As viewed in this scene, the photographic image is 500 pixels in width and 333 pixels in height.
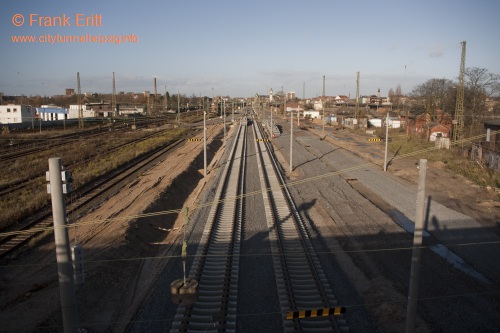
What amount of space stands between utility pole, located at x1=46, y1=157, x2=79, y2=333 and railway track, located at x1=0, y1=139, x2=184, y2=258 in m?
5.94

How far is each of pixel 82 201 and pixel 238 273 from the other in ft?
38.1

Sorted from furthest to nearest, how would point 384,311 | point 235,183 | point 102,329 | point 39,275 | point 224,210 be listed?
point 235,183
point 224,210
point 39,275
point 384,311
point 102,329

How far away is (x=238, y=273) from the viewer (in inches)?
421

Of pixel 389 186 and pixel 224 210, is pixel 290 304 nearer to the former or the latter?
pixel 224 210

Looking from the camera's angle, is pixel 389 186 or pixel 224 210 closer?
pixel 224 210

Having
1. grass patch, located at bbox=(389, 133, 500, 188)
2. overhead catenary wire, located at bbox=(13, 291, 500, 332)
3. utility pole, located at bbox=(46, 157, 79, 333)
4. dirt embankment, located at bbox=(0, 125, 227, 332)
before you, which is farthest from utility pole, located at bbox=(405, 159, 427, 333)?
grass patch, located at bbox=(389, 133, 500, 188)

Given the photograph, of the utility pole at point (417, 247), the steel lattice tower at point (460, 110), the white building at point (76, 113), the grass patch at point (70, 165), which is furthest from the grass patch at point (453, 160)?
the white building at point (76, 113)

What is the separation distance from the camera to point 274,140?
50.8 m

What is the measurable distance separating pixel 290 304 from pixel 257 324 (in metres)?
1.07

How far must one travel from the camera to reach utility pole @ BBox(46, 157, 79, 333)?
6.44m

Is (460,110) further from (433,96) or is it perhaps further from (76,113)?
(76,113)

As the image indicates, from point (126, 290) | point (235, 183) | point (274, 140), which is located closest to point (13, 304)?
point (126, 290)

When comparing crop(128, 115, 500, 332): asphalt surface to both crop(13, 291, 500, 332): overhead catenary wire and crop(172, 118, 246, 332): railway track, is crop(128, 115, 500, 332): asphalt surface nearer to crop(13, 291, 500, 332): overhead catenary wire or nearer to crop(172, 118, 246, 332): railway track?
crop(13, 291, 500, 332): overhead catenary wire

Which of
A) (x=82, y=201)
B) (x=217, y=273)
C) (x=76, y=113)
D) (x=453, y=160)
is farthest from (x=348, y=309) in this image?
(x=76, y=113)
